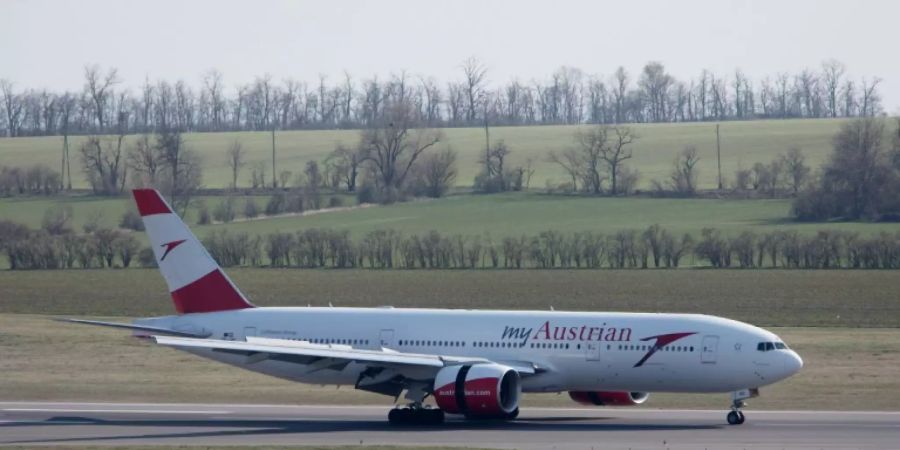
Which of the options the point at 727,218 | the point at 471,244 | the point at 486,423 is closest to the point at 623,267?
the point at 471,244

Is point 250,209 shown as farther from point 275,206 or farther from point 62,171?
point 62,171

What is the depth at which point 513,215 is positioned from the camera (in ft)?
379

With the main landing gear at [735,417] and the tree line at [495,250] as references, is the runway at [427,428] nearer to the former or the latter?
the main landing gear at [735,417]

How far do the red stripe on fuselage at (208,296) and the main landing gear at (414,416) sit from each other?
6.99m

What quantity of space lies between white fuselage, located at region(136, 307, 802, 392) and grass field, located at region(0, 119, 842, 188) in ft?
303

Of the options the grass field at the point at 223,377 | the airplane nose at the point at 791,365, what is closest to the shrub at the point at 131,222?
the grass field at the point at 223,377

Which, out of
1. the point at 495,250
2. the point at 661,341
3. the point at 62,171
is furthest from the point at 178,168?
the point at 661,341

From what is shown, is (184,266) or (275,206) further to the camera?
(275,206)

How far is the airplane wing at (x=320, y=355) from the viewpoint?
3800 cm

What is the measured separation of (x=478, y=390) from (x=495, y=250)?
57.1 meters

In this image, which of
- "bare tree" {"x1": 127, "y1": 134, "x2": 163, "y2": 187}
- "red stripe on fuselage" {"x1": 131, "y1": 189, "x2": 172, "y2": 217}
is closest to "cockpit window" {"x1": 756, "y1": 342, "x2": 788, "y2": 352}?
"red stripe on fuselage" {"x1": 131, "y1": 189, "x2": 172, "y2": 217}

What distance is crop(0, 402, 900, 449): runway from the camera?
34.1 m

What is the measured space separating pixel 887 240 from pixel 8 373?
183 ft

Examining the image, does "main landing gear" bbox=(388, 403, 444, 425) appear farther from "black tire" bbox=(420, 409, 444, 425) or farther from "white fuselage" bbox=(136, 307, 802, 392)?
"white fuselage" bbox=(136, 307, 802, 392)
